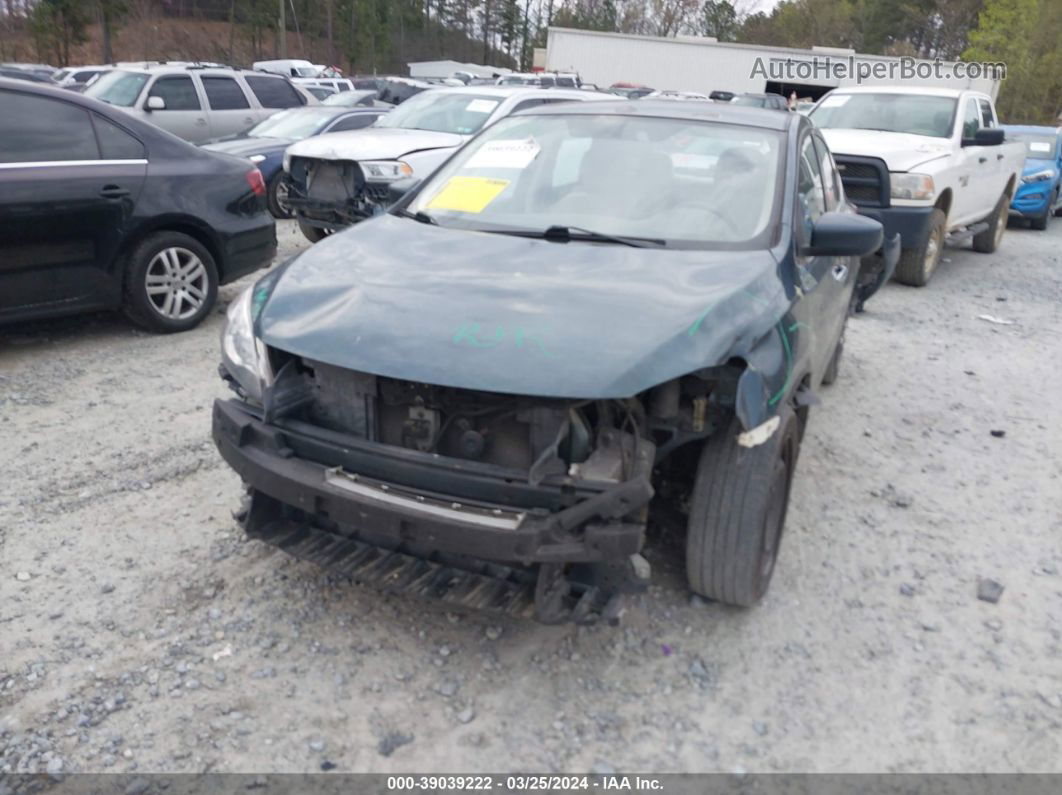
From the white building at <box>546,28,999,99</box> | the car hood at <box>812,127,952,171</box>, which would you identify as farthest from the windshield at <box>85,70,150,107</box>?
the white building at <box>546,28,999,99</box>

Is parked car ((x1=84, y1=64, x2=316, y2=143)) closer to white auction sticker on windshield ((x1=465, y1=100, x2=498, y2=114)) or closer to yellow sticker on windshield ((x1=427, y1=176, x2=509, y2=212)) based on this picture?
white auction sticker on windshield ((x1=465, y1=100, x2=498, y2=114))

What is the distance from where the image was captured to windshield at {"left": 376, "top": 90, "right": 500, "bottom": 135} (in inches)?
383

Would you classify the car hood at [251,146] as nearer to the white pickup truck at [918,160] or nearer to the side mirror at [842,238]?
the white pickup truck at [918,160]

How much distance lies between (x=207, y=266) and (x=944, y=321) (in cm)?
608

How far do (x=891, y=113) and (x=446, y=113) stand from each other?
4.81 m

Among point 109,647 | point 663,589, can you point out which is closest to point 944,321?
point 663,589

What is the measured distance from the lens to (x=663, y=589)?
11.3 ft

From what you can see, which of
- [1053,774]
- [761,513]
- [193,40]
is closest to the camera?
[1053,774]

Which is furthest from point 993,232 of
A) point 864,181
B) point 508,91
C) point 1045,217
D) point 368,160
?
point 368,160

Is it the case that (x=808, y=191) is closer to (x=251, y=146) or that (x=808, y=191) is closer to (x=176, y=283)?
(x=176, y=283)

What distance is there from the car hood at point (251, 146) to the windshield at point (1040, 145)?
1131 cm

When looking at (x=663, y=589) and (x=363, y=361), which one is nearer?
(x=363, y=361)

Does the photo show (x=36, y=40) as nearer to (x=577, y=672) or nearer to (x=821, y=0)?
(x=577, y=672)

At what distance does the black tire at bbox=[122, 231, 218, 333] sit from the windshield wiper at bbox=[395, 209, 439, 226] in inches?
104
